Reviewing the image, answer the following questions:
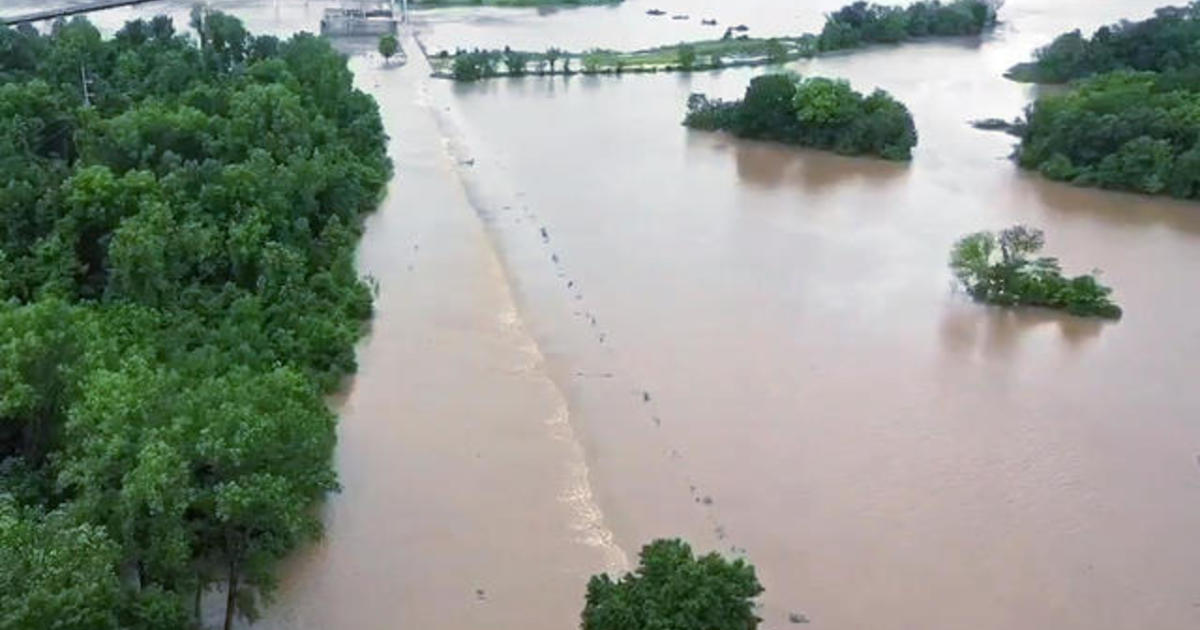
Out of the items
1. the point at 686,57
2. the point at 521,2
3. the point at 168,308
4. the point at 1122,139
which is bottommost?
the point at 168,308

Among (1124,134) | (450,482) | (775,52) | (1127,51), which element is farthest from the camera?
(775,52)

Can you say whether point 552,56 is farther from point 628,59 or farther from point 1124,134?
point 1124,134

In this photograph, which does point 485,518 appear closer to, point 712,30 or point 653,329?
point 653,329

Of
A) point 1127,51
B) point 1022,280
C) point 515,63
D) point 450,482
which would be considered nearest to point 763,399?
point 450,482

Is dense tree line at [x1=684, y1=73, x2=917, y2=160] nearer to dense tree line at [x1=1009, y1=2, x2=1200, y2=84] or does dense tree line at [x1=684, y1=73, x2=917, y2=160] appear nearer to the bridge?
dense tree line at [x1=1009, y1=2, x2=1200, y2=84]

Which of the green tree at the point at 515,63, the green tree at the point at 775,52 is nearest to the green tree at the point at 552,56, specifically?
the green tree at the point at 515,63

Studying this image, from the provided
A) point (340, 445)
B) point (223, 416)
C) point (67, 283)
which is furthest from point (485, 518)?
point (67, 283)

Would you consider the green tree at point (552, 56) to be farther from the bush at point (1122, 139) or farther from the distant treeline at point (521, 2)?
the bush at point (1122, 139)
